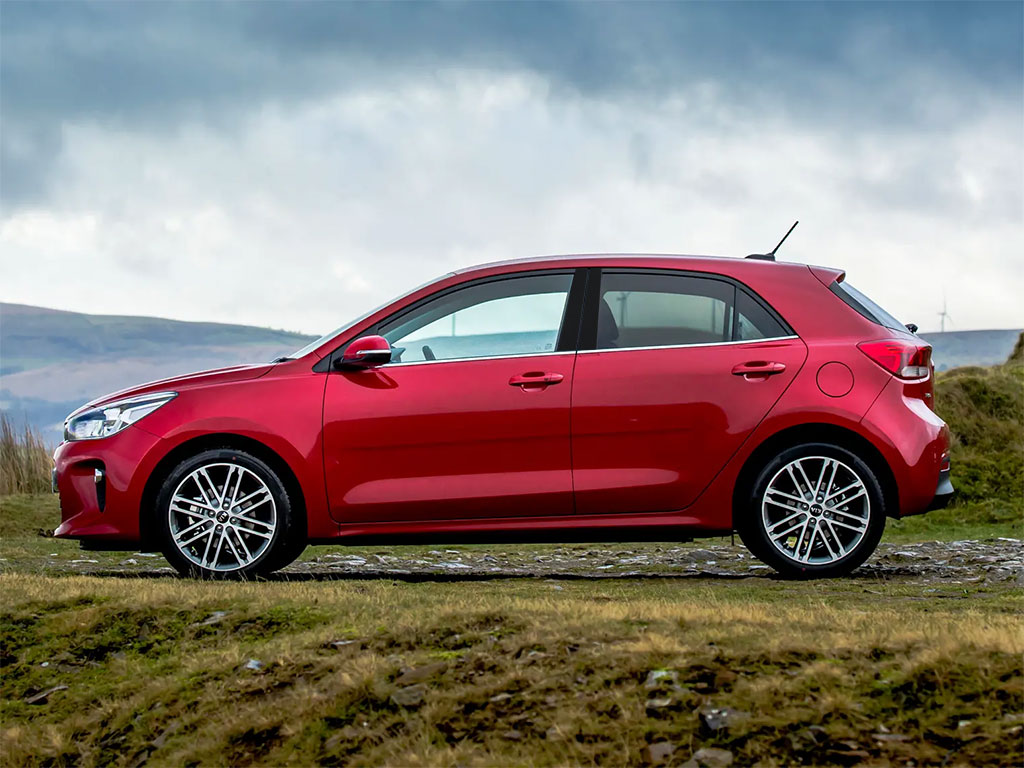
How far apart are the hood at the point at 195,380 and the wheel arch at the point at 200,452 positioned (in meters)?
0.36

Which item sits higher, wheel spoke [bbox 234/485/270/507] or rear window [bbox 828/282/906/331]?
rear window [bbox 828/282/906/331]

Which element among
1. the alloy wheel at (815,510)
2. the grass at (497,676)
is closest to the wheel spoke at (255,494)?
the grass at (497,676)

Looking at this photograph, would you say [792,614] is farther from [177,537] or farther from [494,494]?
[177,537]

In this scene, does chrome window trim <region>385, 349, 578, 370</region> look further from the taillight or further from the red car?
the taillight

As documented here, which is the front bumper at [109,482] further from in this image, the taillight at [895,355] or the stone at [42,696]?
the taillight at [895,355]

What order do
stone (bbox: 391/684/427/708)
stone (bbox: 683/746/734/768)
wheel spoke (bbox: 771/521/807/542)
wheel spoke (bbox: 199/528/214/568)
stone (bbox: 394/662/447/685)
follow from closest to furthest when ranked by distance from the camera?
1. stone (bbox: 683/746/734/768)
2. stone (bbox: 391/684/427/708)
3. stone (bbox: 394/662/447/685)
4. wheel spoke (bbox: 771/521/807/542)
5. wheel spoke (bbox: 199/528/214/568)

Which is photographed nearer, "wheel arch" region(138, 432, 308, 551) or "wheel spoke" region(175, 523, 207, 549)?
"wheel arch" region(138, 432, 308, 551)

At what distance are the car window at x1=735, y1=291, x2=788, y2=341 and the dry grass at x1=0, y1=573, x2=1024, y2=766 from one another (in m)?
1.92

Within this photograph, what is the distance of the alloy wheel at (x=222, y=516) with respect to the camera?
8422 millimetres

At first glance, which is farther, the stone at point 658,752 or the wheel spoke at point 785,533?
the wheel spoke at point 785,533

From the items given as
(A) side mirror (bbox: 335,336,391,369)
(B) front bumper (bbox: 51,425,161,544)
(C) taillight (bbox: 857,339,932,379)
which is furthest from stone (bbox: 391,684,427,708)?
Answer: (C) taillight (bbox: 857,339,932,379)

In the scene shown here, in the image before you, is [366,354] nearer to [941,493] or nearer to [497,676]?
[497,676]

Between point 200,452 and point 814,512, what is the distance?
3.95 m

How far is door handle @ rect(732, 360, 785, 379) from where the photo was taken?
27.1 ft
